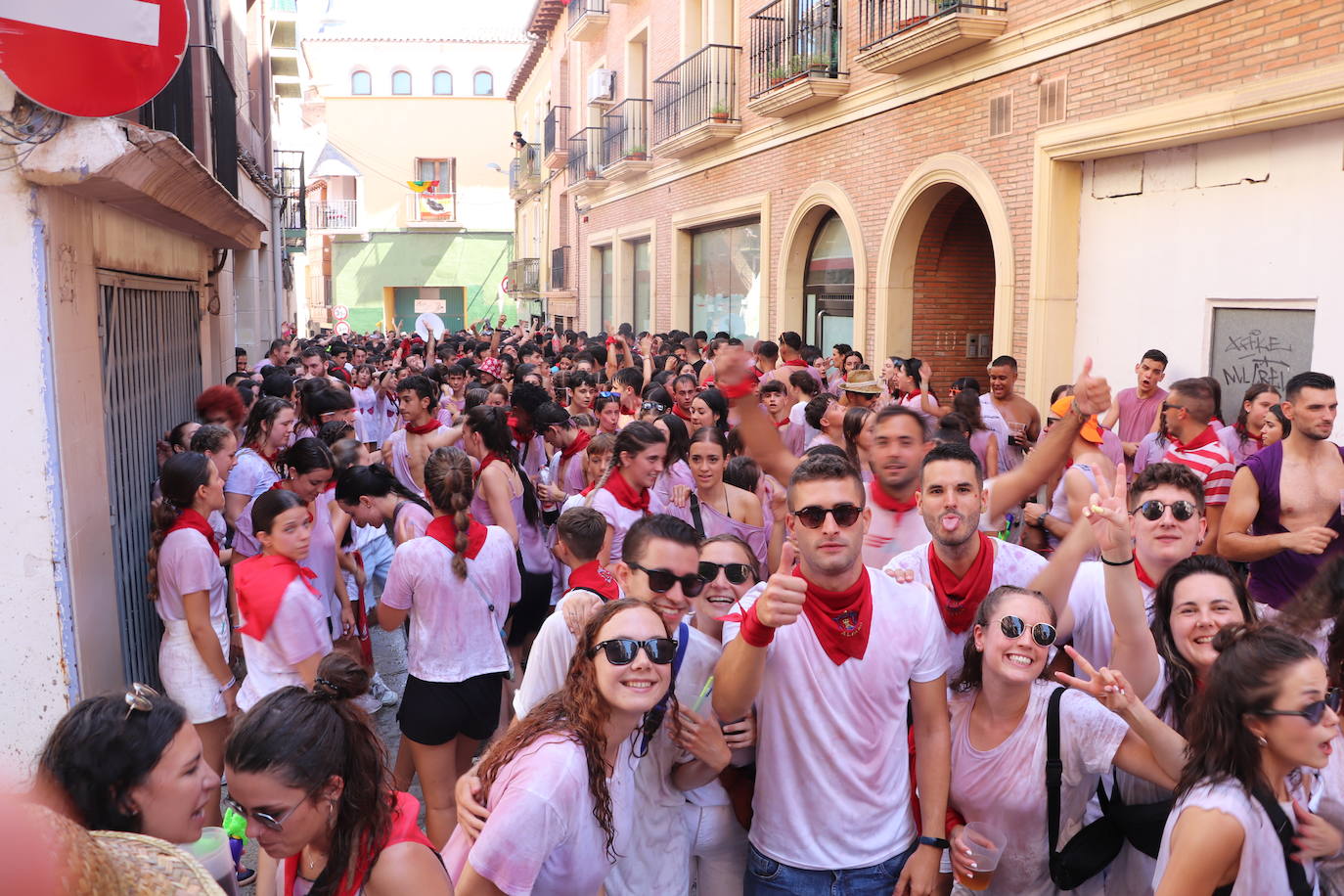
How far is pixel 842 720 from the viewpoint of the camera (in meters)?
2.97

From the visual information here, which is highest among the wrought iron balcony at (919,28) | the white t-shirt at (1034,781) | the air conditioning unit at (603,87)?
the air conditioning unit at (603,87)

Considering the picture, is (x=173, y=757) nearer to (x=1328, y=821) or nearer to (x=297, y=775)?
(x=297, y=775)

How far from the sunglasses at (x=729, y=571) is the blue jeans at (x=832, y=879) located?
86cm

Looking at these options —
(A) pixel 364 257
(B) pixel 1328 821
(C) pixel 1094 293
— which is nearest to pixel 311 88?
(A) pixel 364 257

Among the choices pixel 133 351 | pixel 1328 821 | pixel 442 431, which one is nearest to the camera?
pixel 1328 821

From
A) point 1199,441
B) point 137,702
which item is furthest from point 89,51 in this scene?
point 1199,441

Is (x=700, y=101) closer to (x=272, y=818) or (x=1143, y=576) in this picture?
(x=1143, y=576)

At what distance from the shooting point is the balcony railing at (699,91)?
17.4 meters

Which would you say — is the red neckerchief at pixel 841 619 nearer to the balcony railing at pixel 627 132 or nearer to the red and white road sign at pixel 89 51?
the red and white road sign at pixel 89 51

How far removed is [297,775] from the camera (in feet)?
8.27

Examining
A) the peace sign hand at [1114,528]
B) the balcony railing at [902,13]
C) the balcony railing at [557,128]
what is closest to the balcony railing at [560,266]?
the balcony railing at [557,128]

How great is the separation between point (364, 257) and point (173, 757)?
42.7 m

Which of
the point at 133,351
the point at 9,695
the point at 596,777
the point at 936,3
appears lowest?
the point at 9,695

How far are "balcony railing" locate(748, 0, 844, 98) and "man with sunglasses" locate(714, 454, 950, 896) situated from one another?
11.9 m
